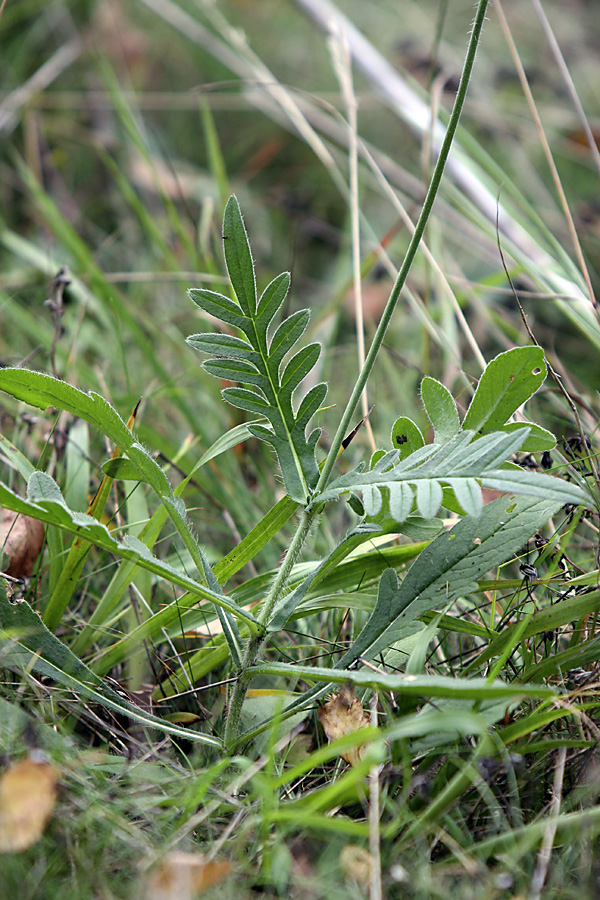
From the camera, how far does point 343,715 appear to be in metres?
0.90

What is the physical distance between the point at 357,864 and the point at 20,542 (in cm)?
72

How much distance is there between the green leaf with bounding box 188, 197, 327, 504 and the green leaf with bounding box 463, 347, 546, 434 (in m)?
0.20

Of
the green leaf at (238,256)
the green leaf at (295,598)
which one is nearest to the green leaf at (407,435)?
the green leaf at (295,598)

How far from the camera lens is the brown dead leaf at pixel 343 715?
881 mm

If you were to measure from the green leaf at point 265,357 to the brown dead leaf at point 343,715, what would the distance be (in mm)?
280

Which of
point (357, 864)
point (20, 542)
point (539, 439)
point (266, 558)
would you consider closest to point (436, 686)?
point (357, 864)

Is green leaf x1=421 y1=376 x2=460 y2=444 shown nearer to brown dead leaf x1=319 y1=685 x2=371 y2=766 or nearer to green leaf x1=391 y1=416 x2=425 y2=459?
green leaf x1=391 y1=416 x2=425 y2=459

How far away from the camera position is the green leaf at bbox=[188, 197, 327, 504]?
0.83m

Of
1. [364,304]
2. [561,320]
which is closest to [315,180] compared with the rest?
[364,304]

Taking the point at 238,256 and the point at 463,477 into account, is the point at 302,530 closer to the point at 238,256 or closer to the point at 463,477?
the point at 463,477

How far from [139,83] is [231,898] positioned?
3.23 m

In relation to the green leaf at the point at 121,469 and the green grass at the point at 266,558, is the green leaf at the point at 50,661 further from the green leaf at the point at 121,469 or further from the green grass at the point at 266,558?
the green leaf at the point at 121,469

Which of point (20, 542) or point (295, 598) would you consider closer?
point (295, 598)

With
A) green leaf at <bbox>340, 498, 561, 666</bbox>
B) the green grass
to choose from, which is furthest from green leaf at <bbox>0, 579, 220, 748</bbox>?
green leaf at <bbox>340, 498, 561, 666</bbox>
